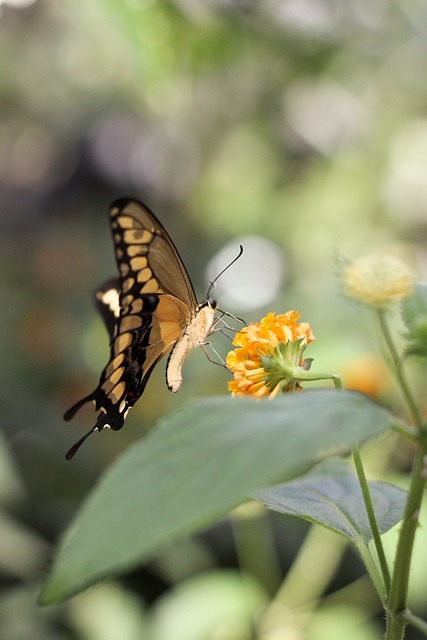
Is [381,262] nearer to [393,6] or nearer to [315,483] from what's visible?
[315,483]

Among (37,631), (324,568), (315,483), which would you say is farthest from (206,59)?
(315,483)

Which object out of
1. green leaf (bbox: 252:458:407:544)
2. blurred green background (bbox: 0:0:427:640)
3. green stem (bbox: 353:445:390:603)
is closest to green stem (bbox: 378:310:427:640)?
green stem (bbox: 353:445:390:603)

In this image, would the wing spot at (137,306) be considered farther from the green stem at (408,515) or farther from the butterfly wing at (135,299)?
the green stem at (408,515)

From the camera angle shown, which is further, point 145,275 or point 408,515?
point 145,275

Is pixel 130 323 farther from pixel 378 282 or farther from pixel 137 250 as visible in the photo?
pixel 378 282

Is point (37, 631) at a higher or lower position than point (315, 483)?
lower

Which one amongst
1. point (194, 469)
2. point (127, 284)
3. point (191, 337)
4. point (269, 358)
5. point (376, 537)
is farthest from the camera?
point (191, 337)

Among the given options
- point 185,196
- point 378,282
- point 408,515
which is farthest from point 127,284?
point 185,196

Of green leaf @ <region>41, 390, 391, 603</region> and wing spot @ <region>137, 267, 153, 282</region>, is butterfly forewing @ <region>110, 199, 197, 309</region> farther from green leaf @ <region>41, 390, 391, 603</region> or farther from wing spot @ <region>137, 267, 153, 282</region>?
green leaf @ <region>41, 390, 391, 603</region>
